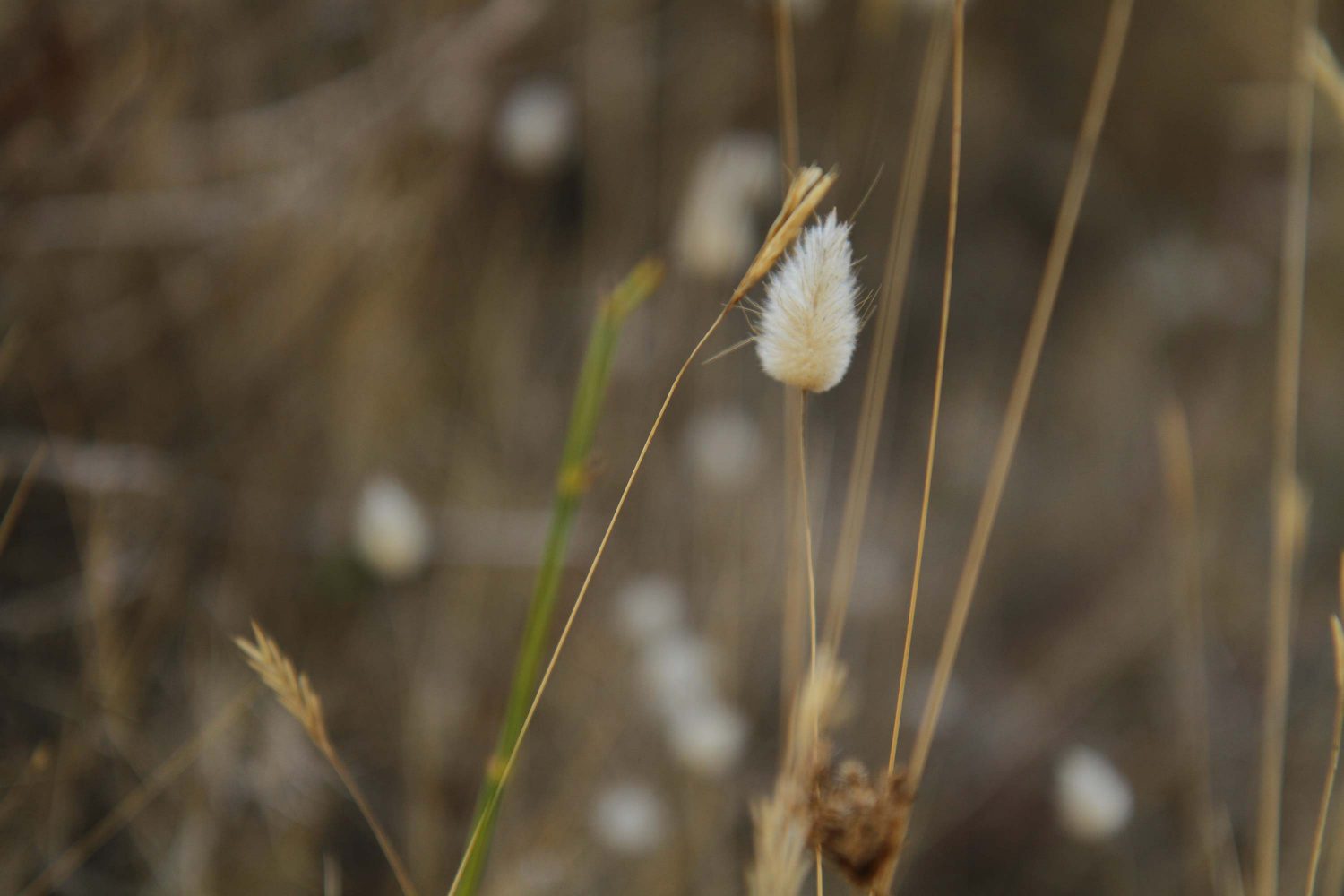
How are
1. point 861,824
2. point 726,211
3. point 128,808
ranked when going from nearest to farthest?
point 861,824
point 128,808
point 726,211

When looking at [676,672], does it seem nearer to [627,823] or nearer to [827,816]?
[627,823]

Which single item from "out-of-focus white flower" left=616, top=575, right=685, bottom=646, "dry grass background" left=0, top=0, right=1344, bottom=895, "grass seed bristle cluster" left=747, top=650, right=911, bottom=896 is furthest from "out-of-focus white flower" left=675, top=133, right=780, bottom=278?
"grass seed bristle cluster" left=747, top=650, right=911, bottom=896

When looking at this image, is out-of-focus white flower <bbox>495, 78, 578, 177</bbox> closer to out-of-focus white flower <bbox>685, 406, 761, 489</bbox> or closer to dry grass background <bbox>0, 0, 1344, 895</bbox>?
dry grass background <bbox>0, 0, 1344, 895</bbox>

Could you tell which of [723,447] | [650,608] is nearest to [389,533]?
[650,608]

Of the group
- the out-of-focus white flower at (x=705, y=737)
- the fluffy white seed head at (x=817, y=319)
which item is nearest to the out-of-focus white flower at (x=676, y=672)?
the out-of-focus white flower at (x=705, y=737)

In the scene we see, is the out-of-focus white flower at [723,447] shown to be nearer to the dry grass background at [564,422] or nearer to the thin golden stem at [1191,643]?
the dry grass background at [564,422]

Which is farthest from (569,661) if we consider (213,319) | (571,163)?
(571,163)
